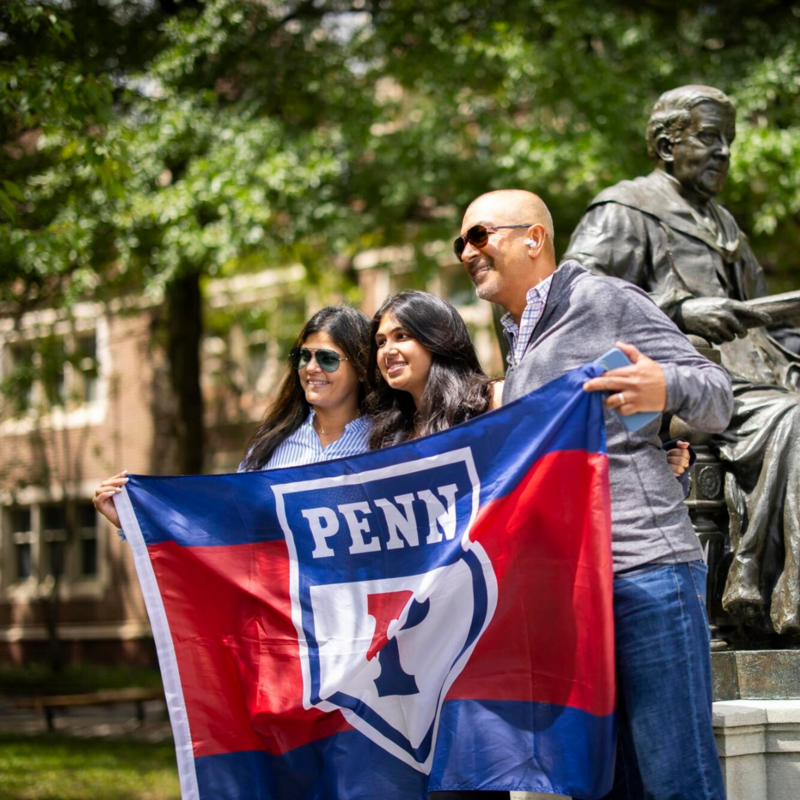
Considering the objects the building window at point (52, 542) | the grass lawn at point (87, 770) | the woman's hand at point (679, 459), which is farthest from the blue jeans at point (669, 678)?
the building window at point (52, 542)

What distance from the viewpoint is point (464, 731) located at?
335cm

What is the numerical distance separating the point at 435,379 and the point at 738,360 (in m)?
1.98

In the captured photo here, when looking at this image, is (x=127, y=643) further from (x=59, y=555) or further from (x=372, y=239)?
(x=372, y=239)

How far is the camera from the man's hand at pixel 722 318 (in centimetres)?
476

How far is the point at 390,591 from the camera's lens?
3592 mm

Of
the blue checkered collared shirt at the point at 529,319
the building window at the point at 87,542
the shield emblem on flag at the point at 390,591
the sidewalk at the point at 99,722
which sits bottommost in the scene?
the sidewalk at the point at 99,722

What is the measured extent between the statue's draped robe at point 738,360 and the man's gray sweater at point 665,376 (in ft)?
4.74

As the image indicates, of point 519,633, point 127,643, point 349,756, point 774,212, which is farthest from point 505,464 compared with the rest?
point 127,643

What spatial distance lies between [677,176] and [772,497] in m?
1.71

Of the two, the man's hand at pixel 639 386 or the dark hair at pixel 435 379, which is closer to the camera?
the man's hand at pixel 639 386

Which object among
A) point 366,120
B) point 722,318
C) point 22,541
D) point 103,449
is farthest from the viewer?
point 22,541

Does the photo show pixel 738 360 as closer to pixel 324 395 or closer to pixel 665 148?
pixel 665 148

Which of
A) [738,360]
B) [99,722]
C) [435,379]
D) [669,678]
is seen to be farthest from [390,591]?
[99,722]

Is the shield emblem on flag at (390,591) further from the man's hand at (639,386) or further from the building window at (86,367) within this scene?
the building window at (86,367)
